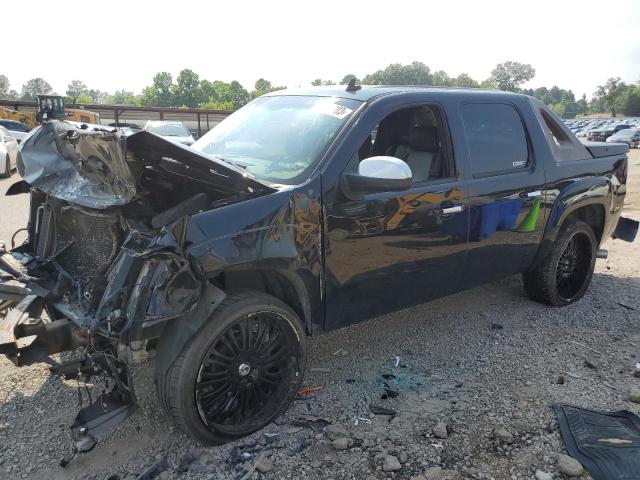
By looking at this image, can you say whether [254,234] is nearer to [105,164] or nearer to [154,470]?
[105,164]

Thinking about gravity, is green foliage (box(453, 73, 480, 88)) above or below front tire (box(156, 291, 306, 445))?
above

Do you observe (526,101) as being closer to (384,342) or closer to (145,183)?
(384,342)

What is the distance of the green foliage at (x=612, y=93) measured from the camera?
100 meters

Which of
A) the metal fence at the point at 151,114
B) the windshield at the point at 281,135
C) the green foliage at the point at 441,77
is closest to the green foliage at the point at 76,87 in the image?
the green foliage at the point at 441,77

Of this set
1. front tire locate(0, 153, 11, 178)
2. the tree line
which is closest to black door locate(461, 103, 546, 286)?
front tire locate(0, 153, 11, 178)

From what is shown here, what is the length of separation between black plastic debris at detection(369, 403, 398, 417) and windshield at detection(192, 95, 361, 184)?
4.97 ft

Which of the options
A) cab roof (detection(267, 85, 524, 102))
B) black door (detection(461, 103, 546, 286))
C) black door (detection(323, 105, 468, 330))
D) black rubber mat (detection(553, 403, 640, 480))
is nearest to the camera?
black rubber mat (detection(553, 403, 640, 480))

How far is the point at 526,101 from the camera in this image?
14.9 ft

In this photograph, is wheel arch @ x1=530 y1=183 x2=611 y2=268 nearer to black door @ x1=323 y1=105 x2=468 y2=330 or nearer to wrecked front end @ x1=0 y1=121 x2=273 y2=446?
black door @ x1=323 y1=105 x2=468 y2=330

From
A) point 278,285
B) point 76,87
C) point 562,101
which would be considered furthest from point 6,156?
point 562,101

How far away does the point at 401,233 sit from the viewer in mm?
3445

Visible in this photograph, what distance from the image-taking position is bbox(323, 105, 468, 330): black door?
10.5ft

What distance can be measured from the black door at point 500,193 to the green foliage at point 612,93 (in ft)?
370

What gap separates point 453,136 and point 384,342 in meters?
1.73
